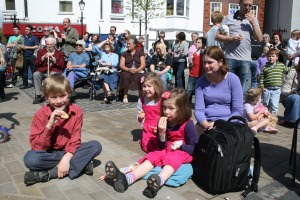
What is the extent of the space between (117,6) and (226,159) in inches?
1079

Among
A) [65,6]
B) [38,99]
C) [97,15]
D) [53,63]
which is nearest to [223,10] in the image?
[97,15]

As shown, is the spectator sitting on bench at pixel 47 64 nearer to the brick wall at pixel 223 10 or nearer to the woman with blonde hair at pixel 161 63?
the woman with blonde hair at pixel 161 63

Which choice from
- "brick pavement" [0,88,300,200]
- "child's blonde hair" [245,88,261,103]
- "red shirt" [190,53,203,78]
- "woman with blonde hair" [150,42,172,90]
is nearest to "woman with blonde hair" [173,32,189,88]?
"woman with blonde hair" [150,42,172,90]

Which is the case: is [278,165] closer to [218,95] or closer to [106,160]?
[218,95]

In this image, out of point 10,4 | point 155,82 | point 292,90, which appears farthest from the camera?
point 10,4

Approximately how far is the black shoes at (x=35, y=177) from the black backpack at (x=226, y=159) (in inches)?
64.4

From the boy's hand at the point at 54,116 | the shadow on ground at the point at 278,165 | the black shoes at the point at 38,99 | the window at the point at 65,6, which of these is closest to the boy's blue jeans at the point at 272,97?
the shadow on ground at the point at 278,165

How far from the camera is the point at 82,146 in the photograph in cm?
365

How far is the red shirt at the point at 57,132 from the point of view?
345 cm

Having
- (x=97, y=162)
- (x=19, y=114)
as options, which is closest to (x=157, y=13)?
(x=19, y=114)

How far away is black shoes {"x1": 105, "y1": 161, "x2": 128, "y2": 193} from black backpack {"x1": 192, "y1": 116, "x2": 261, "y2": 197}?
79 centimetres

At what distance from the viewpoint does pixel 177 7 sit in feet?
95.4

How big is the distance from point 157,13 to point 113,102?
21.4 metres

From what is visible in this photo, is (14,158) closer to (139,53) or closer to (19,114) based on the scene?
(19,114)
